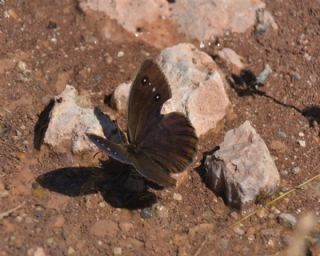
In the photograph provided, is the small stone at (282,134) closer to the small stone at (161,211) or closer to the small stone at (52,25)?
the small stone at (161,211)

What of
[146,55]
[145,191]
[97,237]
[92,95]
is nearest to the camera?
[97,237]

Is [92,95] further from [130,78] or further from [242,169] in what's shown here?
[242,169]

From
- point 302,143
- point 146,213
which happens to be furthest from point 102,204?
point 302,143

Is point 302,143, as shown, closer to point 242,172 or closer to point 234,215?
point 242,172

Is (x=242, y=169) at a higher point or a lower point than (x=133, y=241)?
higher

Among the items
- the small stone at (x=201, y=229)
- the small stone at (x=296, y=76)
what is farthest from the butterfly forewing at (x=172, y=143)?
the small stone at (x=296, y=76)

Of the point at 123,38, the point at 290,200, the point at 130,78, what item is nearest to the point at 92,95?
the point at 130,78
